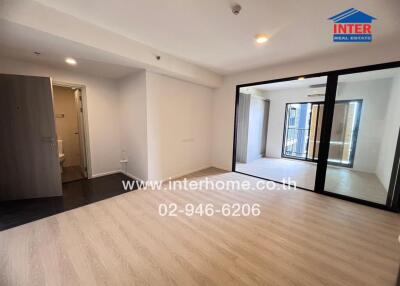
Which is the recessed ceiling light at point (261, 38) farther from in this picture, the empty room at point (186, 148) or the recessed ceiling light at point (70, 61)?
the recessed ceiling light at point (70, 61)

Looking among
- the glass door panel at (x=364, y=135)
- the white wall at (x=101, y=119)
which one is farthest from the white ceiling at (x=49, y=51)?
the glass door panel at (x=364, y=135)

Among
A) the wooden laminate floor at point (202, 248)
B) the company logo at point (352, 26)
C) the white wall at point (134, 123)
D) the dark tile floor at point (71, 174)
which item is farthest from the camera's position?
the dark tile floor at point (71, 174)

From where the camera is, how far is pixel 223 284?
1.37m

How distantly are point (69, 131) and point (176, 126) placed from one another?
3.13 metres

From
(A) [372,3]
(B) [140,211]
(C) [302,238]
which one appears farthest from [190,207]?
(A) [372,3]

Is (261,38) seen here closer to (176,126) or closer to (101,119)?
(176,126)

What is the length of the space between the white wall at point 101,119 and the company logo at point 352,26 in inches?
167

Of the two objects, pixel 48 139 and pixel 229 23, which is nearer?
pixel 229 23

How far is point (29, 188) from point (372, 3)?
5.24 m

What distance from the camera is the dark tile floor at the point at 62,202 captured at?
224cm

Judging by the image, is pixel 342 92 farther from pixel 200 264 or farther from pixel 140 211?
pixel 140 211

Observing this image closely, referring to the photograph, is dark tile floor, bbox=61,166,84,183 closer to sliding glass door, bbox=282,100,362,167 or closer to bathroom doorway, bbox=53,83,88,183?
bathroom doorway, bbox=53,83,88,183

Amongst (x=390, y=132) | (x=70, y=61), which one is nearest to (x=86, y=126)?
(x=70, y=61)

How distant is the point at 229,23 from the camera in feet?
6.61
